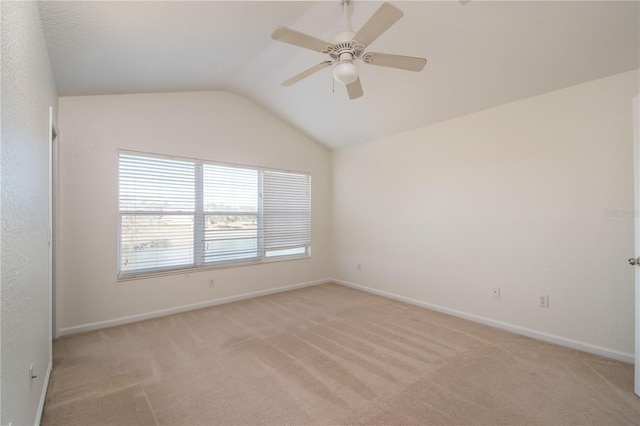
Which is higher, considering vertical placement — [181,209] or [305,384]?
[181,209]

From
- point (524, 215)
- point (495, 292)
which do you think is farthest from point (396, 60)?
point (495, 292)

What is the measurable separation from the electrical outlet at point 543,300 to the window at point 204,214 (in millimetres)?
3367

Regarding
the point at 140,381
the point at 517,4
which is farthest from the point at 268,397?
the point at 517,4

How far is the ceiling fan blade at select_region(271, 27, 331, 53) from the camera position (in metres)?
1.78

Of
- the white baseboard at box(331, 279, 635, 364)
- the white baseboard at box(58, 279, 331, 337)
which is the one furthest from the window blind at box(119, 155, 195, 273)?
the white baseboard at box(331, 279, 635, 364)

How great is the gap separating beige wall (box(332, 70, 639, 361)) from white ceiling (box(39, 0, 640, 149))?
0.99 ft

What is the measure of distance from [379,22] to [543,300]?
3056mm

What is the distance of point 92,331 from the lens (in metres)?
3.22

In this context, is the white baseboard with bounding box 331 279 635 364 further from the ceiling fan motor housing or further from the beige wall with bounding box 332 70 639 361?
the ceiling fan motor housing

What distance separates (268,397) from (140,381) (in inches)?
41.1

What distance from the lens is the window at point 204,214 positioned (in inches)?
140

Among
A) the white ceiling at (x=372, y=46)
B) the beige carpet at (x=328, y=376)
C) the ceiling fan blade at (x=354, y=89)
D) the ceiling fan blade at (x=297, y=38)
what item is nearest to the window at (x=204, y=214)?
the beige carpet at (x=328, y=376)

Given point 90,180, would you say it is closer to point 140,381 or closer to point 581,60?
point 140,381

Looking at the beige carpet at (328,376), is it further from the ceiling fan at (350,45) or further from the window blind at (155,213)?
the ceiling fan at (350,45)
